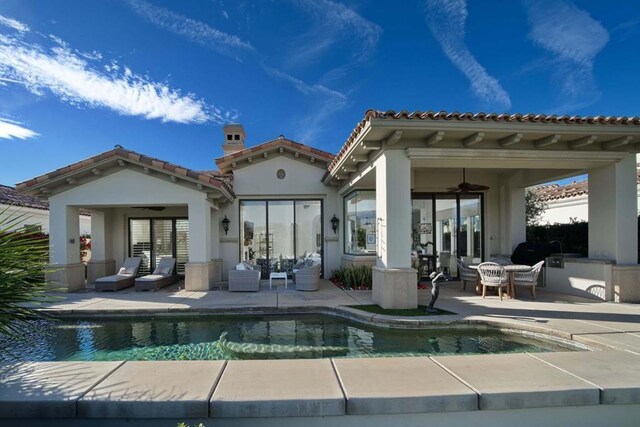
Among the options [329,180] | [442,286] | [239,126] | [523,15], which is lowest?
[442,286]

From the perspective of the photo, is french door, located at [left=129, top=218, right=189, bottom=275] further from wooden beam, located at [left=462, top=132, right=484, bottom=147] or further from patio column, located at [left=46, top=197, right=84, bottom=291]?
wooden beam, located at [left=462, top=132, right=484, bottom=147]

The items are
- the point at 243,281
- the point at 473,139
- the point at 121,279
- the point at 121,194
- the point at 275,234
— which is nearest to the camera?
the point at 473,139

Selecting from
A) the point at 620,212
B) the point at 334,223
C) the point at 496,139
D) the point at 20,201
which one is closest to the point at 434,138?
the point at 496,139

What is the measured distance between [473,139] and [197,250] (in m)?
8.09

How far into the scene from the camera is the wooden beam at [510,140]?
23.3 feet

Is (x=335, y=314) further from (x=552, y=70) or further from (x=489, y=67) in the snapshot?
(x=552, y=70)

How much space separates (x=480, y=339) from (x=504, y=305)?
7.72 feet

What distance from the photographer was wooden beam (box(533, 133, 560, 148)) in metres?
7.25

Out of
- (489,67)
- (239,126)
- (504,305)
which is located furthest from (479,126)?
(239,126)

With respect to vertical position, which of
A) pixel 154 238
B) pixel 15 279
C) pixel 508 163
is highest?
pixel 508 163

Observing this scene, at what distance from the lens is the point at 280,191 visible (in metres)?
12.5

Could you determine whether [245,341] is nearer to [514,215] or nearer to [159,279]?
[159,279]

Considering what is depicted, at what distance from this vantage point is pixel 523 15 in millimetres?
9969

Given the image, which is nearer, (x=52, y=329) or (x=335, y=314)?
(x=52, y=329)
